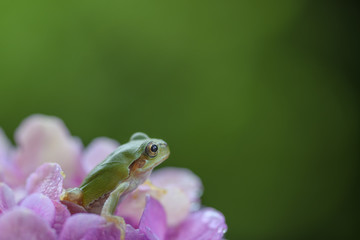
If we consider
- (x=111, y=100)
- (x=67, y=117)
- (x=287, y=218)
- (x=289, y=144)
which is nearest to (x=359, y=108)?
(x=289, y=144)

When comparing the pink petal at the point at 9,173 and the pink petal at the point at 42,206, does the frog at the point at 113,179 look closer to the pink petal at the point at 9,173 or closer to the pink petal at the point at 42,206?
the pink petal at the point at 42,206

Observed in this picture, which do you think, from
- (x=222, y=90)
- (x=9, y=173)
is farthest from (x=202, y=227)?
(x=222, y=90)

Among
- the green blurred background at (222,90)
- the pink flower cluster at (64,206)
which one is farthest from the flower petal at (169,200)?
the green blurred background at (222,90)

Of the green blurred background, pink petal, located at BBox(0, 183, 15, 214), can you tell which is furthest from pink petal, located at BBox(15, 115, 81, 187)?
the green blurred background

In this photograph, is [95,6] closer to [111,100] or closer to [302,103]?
[111,100]

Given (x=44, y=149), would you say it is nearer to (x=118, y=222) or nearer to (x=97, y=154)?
(x=97, y=154)
